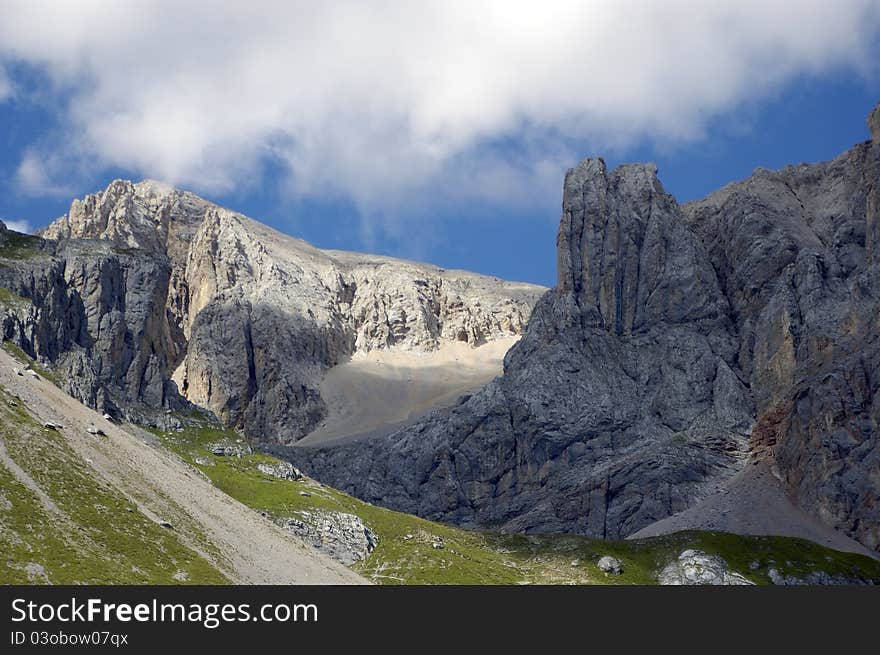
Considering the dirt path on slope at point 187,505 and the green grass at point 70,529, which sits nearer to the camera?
the green grass at point 70,529

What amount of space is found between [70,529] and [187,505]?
3401cm

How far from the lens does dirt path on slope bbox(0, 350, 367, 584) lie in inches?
6166

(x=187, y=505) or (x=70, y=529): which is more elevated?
(x=187, y=505)

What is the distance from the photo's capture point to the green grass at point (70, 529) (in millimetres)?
125650

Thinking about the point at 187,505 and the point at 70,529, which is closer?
the point at 70,529

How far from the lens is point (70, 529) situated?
136500 millimetres

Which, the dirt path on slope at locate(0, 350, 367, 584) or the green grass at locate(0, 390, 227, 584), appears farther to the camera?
the dirt path on slope at locate(0, 350, 367, 584)

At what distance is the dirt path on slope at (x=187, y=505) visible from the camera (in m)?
157

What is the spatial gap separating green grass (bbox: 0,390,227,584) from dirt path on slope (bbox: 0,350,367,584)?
4545 millimetres

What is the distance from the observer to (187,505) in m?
170

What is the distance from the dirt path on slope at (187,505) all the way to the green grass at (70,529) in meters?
4.55

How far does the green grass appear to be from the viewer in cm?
12565
